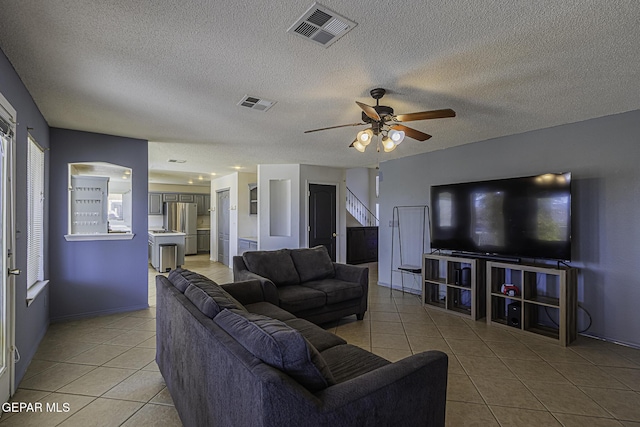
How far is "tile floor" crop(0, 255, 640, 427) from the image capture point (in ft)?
7.04

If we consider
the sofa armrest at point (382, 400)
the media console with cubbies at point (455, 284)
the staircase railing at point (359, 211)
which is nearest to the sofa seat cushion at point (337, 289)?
the media console with cubbies at point (455, 284)

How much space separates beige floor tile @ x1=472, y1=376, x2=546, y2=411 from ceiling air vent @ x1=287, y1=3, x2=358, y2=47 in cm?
271

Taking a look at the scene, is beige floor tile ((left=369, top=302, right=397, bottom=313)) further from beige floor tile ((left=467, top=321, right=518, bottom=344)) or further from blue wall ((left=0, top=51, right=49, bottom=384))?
blue wall ((left=0, top=51, right=49, bottom=384))

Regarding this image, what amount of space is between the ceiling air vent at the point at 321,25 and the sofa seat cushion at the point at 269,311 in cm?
212

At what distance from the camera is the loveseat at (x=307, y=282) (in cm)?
356

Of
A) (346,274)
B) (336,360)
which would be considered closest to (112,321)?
Answer: (346,274)

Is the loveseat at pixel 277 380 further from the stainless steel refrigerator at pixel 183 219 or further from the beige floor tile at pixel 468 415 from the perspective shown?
→ the stainless steel refrigerator at pixel 183 219

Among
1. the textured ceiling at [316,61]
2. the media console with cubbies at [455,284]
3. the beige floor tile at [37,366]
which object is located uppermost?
the textured ceiling at [316,61]

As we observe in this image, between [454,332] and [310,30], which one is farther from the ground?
[310,30]

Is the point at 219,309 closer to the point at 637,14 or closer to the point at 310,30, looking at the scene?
the point at 310,30

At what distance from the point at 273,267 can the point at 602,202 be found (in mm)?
3772

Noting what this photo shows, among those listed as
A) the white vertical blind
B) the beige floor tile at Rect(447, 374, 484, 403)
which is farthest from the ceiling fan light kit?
the white vertical blind

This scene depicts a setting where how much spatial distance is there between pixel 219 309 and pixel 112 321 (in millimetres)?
3135

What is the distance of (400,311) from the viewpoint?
449 cm
